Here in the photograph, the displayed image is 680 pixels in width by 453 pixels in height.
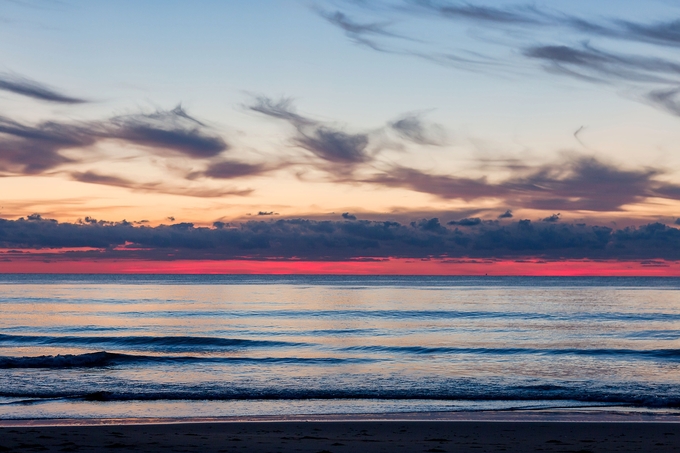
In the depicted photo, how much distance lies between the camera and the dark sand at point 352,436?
13.1m

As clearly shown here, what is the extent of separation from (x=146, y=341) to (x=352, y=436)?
2933cm

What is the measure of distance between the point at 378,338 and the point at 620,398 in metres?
21.8

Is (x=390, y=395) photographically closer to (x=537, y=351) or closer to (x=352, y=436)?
(x=352, y=436)

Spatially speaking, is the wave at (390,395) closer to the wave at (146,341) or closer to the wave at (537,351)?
the wave at (537,351)

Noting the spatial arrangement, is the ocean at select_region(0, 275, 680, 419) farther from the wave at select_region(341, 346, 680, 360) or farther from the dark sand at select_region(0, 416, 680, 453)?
the dark sand at select_region(0, 416, 680, 453)

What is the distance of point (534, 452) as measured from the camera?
12.9 m

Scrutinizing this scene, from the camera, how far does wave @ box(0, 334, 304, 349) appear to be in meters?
39.0

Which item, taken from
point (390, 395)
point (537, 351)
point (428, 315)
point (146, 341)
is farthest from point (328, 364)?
point (428, 315)

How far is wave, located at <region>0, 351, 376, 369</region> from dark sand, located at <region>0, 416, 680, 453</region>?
13434mm

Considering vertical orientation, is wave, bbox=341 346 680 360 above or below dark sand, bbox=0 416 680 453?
below

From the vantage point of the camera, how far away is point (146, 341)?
133 ft

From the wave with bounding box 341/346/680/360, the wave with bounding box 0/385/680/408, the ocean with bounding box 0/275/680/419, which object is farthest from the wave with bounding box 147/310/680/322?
the wave with bounding box 0/385/680/408

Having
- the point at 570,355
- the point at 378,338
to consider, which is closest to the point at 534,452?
the point at 570,355

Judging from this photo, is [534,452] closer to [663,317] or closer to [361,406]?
[361,406]
